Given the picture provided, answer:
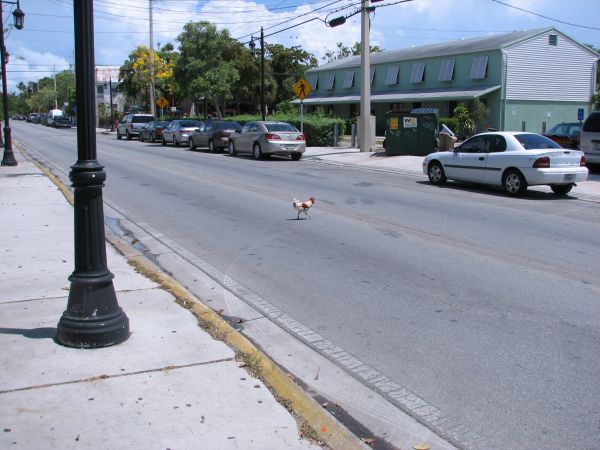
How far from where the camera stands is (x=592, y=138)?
61.6 feet

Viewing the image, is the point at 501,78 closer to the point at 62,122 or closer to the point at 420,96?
the point at 420,96

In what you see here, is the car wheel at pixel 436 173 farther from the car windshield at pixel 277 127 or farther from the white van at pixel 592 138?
the car windshield at pixel 277 127

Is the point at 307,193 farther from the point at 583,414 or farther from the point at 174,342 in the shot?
the point at 583,414

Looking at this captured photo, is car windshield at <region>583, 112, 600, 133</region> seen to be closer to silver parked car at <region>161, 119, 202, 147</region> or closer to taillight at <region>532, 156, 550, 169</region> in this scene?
taillight at <region>532, 156, 550, 169</region>

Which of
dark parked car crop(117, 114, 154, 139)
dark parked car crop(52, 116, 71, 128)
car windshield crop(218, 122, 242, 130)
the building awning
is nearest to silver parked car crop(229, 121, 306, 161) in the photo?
car windshield crop(218, 122, 242, 130)

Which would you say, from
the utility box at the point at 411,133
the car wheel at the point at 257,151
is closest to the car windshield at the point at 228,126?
the car wheel at the point at 257,151

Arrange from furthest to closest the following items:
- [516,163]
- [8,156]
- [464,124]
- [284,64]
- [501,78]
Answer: [284,64] → [501,78] → [464,124] → [8,156] → [516,163]

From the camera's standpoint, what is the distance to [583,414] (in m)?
4.11

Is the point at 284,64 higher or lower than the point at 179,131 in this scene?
higher

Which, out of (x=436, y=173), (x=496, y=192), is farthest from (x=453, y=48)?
(x=496, y=192)

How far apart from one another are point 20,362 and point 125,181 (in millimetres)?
13759

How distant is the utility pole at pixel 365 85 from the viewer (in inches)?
1053

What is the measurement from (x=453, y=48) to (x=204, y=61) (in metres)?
17.4

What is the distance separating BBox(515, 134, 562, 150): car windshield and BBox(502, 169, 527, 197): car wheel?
2.16ft
